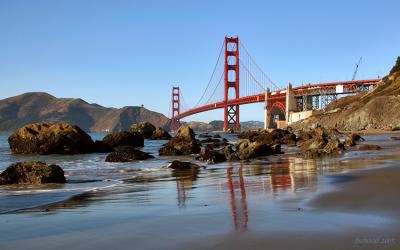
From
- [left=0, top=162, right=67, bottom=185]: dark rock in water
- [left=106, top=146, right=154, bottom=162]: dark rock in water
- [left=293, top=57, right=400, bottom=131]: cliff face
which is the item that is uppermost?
[left=293, top=57, right=400, bottom=131]: cliff face

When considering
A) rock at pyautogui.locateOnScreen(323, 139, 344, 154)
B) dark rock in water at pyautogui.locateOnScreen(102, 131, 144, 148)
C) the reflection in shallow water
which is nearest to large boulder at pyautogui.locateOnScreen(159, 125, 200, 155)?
rock at pyautogui.locateOnScreen(323, 139, 344, 154)

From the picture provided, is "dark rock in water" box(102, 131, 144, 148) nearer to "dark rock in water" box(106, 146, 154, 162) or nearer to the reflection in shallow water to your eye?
"dark rock in water" box(106, 146, 154, 162)

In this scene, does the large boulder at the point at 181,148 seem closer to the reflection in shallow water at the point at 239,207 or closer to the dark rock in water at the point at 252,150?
the dark rock in water at the point at 252,150

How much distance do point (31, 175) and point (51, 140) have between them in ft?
55.8

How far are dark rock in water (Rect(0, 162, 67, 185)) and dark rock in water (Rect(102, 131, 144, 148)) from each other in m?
22.3

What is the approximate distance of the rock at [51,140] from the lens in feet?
88.1

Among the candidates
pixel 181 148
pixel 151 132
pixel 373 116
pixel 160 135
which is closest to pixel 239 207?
pixel 181 148

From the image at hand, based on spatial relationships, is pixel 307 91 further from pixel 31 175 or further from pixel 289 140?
pixel 31 175

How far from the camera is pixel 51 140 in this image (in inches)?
1062

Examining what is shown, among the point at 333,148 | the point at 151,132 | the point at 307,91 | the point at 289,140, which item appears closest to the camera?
the point at 333,148

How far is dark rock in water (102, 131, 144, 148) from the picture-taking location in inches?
1325

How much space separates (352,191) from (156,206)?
2.89m

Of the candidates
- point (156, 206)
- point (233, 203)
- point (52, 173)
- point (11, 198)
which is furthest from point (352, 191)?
point (52, 173)

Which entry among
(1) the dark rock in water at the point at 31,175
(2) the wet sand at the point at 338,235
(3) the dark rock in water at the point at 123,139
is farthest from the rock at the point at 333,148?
(3) the dark rock in water at the point at 123,139
